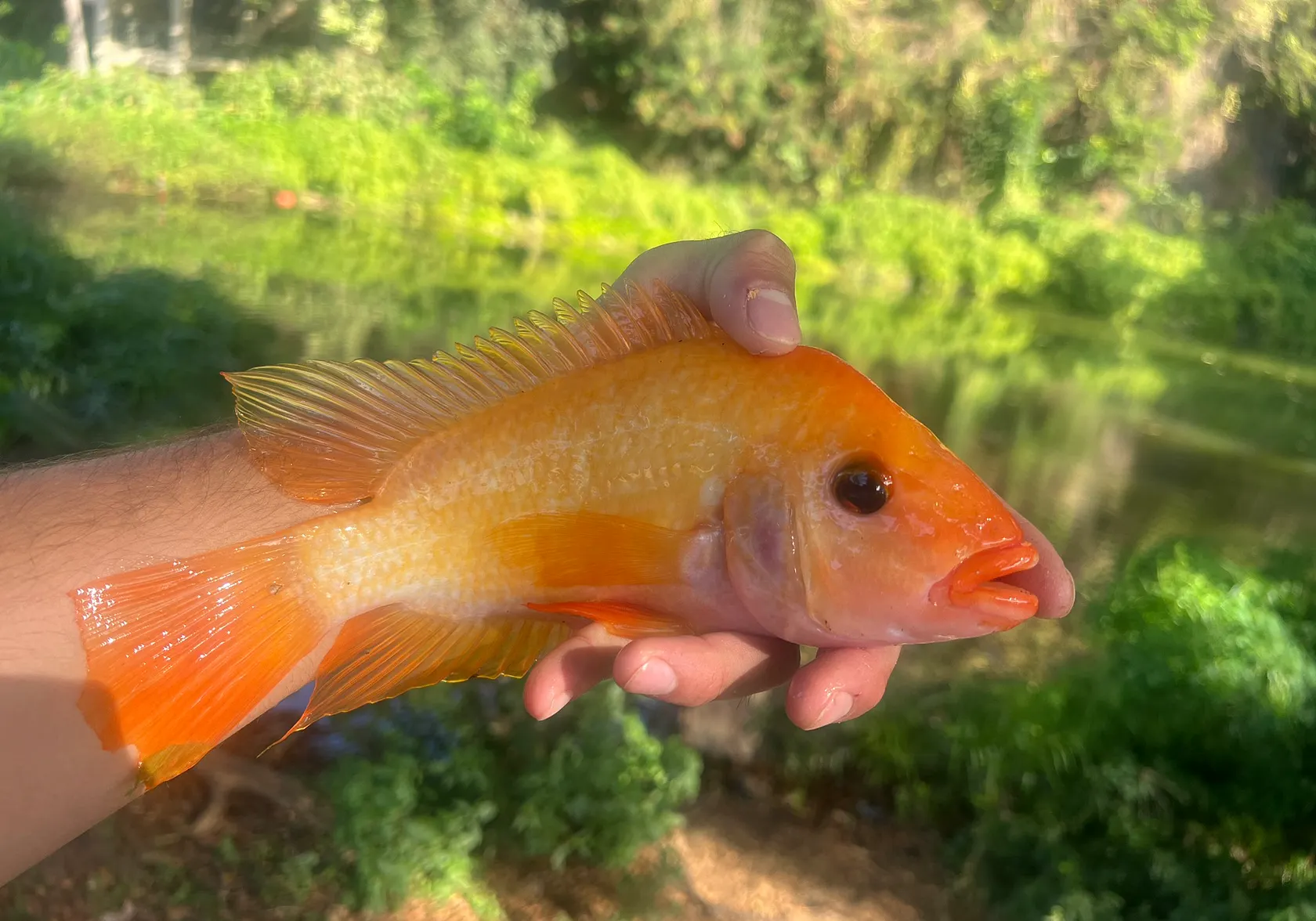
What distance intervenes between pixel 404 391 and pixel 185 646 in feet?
1.45

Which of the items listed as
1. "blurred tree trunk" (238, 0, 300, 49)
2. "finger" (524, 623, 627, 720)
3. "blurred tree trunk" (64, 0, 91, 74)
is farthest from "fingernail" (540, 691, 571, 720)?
"blurred tree trunk" (238, 0, 300, 49)

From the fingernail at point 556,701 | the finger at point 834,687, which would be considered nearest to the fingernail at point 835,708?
the finger at point 834,687

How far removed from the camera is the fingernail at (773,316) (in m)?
1.22

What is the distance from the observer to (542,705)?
1217 millimetres

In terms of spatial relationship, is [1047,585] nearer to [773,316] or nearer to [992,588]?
[992,588]

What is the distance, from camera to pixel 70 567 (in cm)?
139

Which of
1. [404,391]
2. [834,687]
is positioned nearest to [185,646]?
[404,391]

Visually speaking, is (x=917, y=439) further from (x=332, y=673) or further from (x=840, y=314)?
(x=840, y=314)

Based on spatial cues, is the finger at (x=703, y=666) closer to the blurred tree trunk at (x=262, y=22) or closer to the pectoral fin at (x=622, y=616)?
the pectoral fin at (x=622, y=616)

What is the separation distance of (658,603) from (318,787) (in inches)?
92.1

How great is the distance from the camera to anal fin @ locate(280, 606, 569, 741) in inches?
46.1

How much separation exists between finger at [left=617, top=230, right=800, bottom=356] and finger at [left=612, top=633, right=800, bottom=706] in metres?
0.44

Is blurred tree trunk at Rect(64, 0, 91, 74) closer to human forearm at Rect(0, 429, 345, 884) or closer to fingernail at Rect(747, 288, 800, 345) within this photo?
human forearm at Rect(0, 429, 345, 884)

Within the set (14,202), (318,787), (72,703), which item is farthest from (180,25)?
(72,703)
